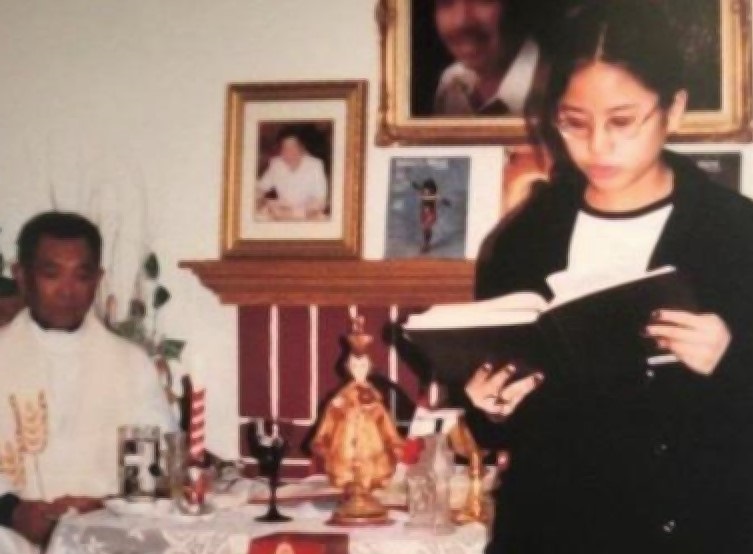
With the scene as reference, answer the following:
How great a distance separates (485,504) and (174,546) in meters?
0.53

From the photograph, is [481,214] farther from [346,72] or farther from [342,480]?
[342,480]

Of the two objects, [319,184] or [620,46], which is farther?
[319,184]

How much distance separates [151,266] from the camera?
8.66ft

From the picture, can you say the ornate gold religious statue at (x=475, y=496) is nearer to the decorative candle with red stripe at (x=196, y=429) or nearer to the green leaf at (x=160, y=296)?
the decorative candle with red stripe at (x=196, y=429)

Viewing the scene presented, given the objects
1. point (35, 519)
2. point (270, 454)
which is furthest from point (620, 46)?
point (35, 519)

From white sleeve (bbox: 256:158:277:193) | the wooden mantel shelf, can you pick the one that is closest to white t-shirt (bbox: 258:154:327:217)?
white sleeve (bbox: 256:158:277:193)

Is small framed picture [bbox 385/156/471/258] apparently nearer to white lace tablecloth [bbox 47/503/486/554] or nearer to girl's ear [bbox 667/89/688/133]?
girl's ear [bbox 667/89/688/133]

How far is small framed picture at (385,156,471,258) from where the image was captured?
2502mm

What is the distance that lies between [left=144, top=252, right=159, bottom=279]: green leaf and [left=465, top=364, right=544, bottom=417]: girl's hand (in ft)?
2.20

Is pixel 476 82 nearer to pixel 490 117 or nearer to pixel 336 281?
pixel 490 117

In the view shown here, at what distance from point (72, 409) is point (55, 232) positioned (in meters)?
0.35

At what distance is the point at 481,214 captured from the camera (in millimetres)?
2500

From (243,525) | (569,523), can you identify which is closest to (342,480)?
(243,525)

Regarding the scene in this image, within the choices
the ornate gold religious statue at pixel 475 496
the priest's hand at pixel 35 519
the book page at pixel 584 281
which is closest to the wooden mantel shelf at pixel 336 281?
the book page at pixel 584 281
